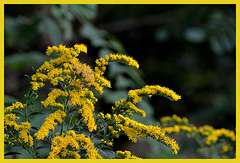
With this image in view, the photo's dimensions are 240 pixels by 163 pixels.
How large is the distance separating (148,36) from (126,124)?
5302 mm

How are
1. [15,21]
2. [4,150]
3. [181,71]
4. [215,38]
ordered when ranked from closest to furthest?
1. [4,150]
2. [15,21]
3. [215,38]
4. [181,71]

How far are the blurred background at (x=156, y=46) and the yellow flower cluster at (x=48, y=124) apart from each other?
1.27 m

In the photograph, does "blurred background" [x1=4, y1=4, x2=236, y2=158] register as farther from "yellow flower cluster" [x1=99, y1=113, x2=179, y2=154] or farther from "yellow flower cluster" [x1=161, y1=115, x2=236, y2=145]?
"yellow flower cluster" [x1=99, y1=113, x2=179, y2=154]

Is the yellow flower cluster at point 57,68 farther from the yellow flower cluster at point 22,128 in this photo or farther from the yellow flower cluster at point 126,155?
the yellow flower cluster at point 126,155

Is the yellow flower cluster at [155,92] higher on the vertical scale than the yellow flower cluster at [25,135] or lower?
higher

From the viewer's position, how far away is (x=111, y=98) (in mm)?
2326

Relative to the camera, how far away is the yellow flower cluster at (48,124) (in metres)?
1.00

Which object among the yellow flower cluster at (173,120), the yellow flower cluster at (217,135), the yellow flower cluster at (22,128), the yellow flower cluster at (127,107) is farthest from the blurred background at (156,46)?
the yellow flower cluster at (22,128)

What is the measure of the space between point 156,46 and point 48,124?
5.46 meters

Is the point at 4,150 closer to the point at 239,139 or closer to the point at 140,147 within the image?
the point at 239,139

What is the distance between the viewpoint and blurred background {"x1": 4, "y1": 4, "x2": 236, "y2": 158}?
→ 2.99 metres

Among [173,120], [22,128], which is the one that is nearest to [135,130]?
[22,128]

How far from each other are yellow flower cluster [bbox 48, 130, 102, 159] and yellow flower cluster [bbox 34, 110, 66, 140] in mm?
42

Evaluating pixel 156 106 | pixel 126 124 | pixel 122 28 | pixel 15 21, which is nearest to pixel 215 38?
pixel 122 28
